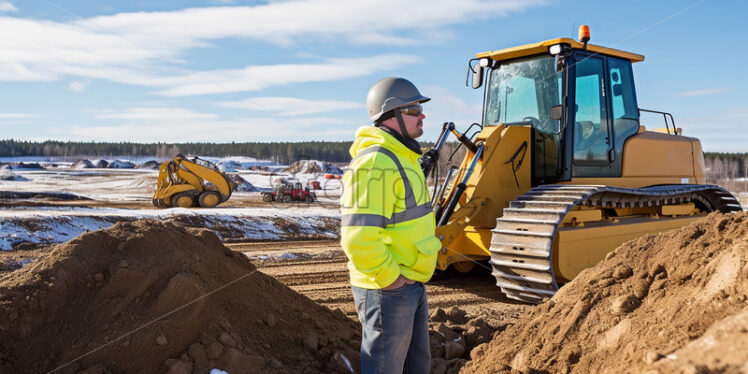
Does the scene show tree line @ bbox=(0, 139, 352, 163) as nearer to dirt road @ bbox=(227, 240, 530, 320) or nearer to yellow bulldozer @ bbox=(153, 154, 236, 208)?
yellow bulldozer @ bbox=(153, 154, 236, 208)

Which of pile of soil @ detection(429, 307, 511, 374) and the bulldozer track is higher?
the bulldozer track

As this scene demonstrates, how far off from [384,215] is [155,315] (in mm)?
2124

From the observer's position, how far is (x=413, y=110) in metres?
3.42

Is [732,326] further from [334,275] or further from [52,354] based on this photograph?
[334,275]

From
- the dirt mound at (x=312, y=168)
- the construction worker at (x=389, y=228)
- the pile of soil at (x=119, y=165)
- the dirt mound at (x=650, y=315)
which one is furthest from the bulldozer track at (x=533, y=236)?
the pile of soil at (x=119, y=165)

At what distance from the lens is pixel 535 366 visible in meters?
3.51

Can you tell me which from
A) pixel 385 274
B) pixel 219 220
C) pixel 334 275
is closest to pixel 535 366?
pixel 385 274

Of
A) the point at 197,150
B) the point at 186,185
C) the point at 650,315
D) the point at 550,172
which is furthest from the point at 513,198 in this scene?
the point at 197,150

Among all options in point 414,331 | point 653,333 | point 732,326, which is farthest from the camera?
point 414,331

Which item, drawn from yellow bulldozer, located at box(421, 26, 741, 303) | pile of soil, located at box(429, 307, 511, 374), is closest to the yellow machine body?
yellow bulldozer, located at box(421, 26, 741, 303)

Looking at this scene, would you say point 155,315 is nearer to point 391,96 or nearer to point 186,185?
point 391,96

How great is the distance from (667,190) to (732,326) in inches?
258

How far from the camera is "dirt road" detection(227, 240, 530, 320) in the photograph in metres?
7.06

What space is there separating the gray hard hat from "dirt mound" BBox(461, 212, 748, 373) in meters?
1.70
